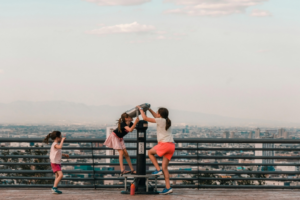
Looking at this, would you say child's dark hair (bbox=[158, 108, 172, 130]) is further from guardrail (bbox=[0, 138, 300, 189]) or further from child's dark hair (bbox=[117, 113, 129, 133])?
guardrail (bbox=[0, 138, 300, 189])

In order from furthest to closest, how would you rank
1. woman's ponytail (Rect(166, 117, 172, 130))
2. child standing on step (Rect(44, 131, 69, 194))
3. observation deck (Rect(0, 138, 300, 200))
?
observation deck (Rect(0, 138, 300, 200)) → child standing on step (Rect(44, 131, 69, 194)) → woman's ponytail (Rect(166, 117, 172, 130))

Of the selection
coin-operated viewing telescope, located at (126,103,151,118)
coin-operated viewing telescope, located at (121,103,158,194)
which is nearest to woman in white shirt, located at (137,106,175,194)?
coin-operated viewing telescope, located at (126,103,151,118)

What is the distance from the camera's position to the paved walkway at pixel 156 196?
8.47 metres

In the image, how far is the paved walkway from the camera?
8469mm

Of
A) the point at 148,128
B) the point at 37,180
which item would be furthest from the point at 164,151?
the point at 37,180

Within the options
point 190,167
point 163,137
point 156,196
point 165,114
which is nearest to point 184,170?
point 190,167

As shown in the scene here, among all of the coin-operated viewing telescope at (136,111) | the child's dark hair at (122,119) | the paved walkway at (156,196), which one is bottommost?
the paved walkway at (156,196)

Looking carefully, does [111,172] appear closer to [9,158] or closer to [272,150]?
[9,158]

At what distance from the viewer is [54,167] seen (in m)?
8.89

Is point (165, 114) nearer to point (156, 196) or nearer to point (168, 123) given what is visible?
point (168, 123)

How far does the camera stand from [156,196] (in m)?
8.46

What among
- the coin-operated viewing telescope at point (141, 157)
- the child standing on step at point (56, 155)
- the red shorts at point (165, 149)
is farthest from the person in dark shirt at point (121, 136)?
the child standing on step at point (56, 155)

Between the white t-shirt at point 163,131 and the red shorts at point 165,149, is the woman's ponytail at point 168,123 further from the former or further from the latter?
the red shorts at point 165,149

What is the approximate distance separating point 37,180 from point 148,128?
11.4 ft
